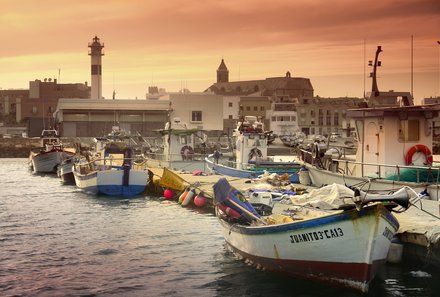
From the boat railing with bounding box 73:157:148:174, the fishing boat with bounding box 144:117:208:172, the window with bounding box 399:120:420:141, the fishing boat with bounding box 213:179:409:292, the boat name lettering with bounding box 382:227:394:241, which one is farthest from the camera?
the fishing boat with bounding box 144:117:208:172

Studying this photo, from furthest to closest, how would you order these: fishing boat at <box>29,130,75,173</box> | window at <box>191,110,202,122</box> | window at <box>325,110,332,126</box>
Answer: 1. window at <box>325,110,332,126</box>
2. window at <box>191,110,202,122</box>
3. fishing boat at <box>29,130,75,173</box>

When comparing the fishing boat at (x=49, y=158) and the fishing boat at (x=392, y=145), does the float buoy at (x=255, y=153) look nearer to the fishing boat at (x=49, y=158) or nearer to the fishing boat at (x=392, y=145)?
the fishing boat at (x=392, y=145)

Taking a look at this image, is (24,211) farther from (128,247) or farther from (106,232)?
(128,247)

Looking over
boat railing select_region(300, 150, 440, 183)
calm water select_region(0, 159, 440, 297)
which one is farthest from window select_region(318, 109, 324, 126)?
calm water select_region(0, 159, 440, 297)

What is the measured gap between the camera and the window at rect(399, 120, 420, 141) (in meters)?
28.5

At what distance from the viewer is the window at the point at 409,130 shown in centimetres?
2848

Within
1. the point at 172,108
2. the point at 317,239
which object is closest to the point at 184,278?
the point at 317,239

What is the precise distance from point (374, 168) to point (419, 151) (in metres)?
1.92

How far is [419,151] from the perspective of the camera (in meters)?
28.5

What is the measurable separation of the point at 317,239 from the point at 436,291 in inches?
155

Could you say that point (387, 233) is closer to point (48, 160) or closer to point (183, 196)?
point (183, 196)

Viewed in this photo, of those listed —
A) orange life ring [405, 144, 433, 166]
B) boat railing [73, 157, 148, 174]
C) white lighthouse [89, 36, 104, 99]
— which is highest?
white lighthouse [89, 36, 104, 99]

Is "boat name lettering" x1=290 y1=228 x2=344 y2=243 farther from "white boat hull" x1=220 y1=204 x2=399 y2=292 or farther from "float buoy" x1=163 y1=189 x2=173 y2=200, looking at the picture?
"float buoy" x1=163 y1=189 x2=173 y2=200

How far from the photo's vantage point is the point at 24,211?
3600 centimetres
